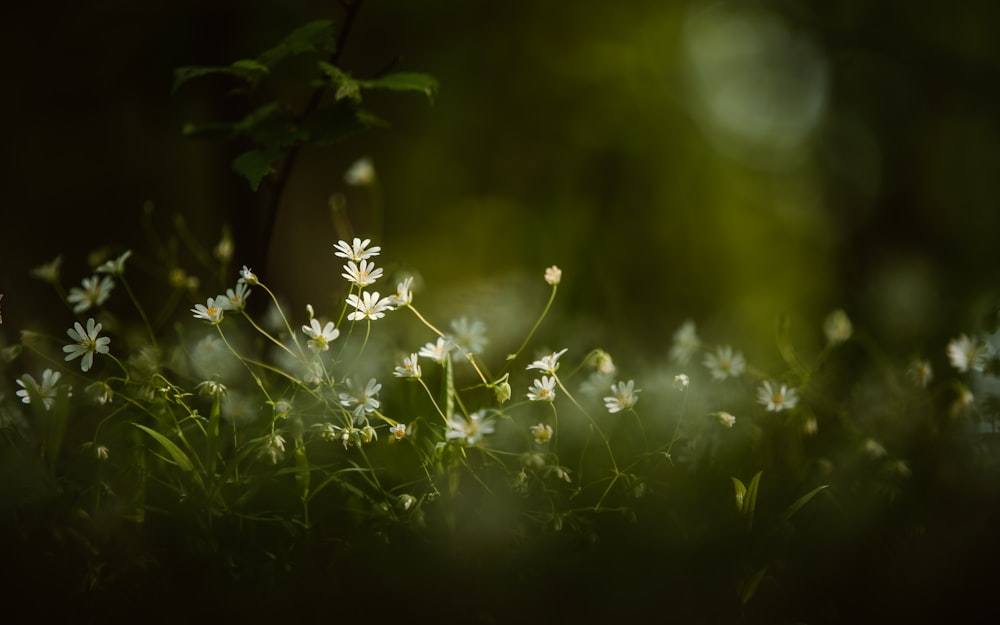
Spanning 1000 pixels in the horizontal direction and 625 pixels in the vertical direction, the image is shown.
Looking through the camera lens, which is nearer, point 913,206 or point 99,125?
point 99,125

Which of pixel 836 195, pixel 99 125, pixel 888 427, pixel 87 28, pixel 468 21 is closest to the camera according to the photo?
pixel 888 427

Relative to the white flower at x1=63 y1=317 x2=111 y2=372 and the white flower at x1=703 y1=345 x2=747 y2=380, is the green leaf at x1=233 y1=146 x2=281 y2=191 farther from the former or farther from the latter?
the white flower at x1=703 y1=345 x2=747 y2=380

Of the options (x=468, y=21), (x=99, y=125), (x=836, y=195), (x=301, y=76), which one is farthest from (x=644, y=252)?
(x=99, y=125)

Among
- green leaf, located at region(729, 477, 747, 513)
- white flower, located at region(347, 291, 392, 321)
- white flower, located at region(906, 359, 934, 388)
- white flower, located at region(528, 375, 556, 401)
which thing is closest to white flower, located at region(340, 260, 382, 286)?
white flower, located at region(347, 291, 392, 321)

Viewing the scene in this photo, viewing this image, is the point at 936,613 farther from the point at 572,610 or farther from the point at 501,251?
the point at 501,251

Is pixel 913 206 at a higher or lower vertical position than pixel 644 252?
higher

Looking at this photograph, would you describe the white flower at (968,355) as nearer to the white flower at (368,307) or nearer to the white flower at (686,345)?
the white flower at (686,345)

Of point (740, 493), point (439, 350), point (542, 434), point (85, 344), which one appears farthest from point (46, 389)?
point (740, 493)
